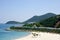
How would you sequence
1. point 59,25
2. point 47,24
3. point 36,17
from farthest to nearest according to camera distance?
point 36,17 < point 47,24 < point 59,25

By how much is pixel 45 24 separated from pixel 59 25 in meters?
14.1

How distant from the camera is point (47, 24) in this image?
195ft

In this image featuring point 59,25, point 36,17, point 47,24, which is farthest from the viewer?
point 36,17

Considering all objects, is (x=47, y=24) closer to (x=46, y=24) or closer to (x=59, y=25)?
(x=46, y=24)

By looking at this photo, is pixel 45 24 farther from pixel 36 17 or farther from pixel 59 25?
pixel 36 17

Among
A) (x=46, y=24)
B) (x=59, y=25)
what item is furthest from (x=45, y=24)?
(x=59, y=25)

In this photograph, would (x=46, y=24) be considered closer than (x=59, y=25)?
No

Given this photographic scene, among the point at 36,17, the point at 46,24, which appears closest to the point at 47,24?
the point at 46,24

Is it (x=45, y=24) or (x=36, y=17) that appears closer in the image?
(x=45, y=24)

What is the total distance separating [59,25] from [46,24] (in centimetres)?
1355

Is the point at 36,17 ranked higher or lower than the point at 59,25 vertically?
higher

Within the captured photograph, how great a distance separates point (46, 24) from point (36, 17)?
410 feet

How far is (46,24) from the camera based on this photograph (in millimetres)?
59719

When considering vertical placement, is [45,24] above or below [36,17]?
below
